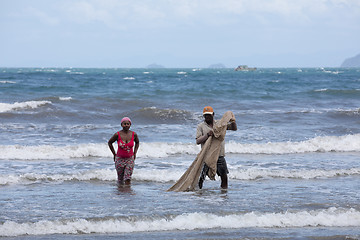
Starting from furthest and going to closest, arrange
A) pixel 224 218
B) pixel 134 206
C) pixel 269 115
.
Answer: pixel 269 115, pixel 134 206, pixel 224 218

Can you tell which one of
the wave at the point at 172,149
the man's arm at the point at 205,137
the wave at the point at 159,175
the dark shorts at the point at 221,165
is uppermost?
the man's arm at the point at 205,137

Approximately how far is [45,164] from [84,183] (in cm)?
260

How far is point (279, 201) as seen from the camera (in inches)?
297

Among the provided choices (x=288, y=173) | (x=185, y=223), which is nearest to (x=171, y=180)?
(x=288, y=173)

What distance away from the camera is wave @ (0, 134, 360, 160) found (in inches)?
492

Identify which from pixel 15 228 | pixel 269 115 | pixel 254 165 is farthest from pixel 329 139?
pixel 15 228

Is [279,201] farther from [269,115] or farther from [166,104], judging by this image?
[166,104]

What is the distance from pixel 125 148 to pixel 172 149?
16.8ft

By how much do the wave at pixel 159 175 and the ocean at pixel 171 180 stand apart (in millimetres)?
21

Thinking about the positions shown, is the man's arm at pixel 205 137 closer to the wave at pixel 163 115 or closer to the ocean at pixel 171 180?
the ocean at pixel 171 180

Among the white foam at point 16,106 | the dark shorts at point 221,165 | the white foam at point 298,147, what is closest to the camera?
the dark shorts at point 221,165

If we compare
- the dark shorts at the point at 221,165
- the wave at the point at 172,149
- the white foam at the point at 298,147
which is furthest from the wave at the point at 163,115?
the dark shorts at the point at 221,165

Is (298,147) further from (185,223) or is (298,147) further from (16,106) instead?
(16,106)

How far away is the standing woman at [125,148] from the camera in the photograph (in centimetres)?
837
